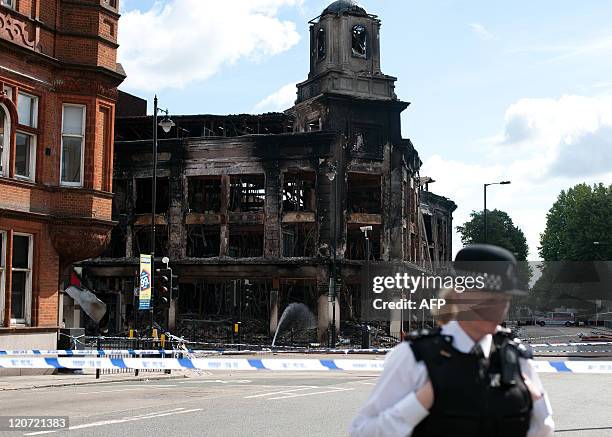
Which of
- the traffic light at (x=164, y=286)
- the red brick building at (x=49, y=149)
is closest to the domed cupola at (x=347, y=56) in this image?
the traffic light at (x=164, y=286)

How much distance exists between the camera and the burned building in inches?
1875

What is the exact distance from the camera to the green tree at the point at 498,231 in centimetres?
10719

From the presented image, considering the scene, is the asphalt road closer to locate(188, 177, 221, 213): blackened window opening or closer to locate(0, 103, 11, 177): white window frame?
locate(0, 103, 11, 177): white window frame

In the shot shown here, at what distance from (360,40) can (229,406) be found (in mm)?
38720

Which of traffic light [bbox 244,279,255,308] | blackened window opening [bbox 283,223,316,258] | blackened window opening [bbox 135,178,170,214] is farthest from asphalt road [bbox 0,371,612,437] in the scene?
blackened window opening [bbox 135,178,170,214]

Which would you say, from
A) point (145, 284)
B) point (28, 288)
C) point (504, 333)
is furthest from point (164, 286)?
point (504, 333)

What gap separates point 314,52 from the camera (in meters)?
51.7

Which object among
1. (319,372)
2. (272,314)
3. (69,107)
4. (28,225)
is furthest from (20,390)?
(272,314)

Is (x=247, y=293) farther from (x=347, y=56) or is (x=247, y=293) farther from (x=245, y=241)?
(x=347, y=56)

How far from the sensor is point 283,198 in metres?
50.0

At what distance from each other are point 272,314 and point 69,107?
25.6 metres

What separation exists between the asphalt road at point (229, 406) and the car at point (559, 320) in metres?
75.8

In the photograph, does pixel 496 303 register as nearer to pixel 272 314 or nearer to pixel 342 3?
pixel 272 314

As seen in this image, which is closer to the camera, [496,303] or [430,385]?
[430,385]
